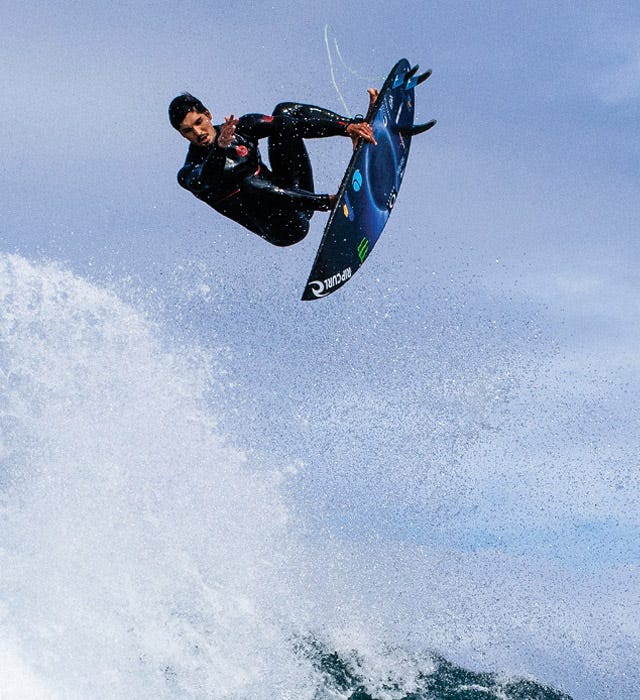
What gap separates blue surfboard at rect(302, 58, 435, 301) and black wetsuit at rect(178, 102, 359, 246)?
429 millimetres

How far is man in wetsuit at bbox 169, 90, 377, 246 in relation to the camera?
861cm

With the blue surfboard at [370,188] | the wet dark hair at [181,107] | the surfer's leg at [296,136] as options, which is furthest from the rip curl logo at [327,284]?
the wet dark hair at [181,107]

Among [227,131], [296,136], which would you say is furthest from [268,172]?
[227,131]

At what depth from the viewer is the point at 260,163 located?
9.09 meters

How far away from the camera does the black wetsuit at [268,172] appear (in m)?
8.76

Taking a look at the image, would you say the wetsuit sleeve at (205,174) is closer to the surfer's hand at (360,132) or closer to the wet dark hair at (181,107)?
the wet dark hair at (181,107)

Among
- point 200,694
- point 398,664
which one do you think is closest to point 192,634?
point 200,694

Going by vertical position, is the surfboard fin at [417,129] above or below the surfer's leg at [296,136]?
above

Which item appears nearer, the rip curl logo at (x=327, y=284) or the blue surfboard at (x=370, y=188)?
the rip curl logo at (x=327, y=284)

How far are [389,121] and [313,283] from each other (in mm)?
2885

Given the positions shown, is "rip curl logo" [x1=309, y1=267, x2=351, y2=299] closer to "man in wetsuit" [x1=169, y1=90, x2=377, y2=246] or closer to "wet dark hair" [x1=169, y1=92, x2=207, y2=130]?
"man in wetsuit" [x1=169, y1=90, x2=377, y2=246]

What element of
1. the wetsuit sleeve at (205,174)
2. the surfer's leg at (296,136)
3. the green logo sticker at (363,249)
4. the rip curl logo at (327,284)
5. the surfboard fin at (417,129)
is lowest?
the rip curl logo at (327,284)

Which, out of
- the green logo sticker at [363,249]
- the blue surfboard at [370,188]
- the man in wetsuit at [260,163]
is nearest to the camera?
the blue surfboard at [370,188]

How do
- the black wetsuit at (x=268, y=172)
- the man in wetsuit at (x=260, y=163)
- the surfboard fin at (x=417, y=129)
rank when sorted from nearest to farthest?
the man in wetsuit at (x=260, y=163) < the black wetsuit at (x=268, y=172) < the surfboard fin at (x=417, y=129)
